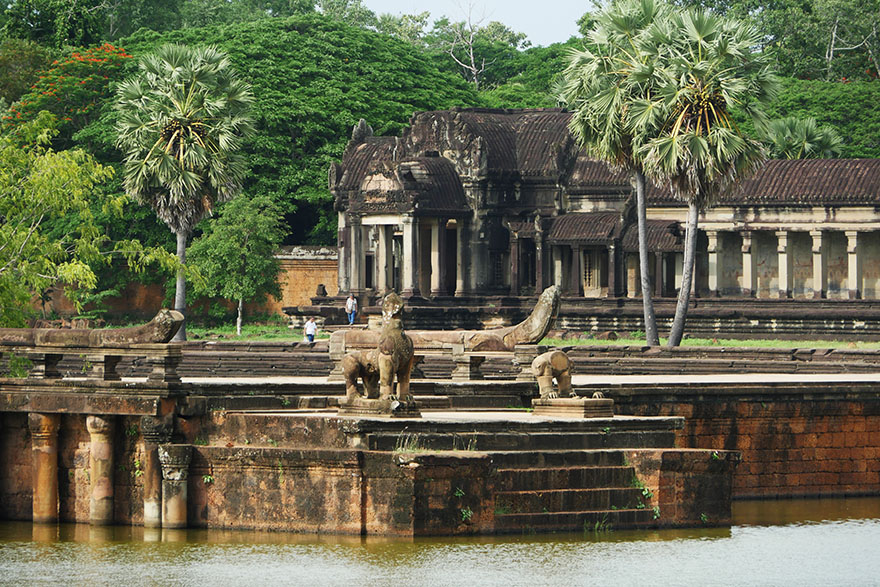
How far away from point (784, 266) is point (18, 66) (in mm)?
30350

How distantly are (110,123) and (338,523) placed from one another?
40923 millimetres

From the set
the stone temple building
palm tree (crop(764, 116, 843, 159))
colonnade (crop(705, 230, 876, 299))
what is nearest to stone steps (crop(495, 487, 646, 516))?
the stone temple building

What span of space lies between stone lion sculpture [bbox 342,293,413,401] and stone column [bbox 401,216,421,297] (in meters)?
30.2

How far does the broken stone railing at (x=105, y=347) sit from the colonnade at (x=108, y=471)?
2.26 ft

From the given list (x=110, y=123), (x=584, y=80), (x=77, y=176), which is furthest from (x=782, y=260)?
(x=77, y=176)

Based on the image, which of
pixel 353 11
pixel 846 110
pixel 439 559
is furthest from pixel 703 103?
pixel 353 11

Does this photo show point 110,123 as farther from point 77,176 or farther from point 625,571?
point 625,571

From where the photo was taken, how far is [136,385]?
83.1ft

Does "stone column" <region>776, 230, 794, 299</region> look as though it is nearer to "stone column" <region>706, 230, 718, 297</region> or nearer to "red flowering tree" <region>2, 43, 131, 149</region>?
"stone column" <region>706, 230, 718, 297</region>

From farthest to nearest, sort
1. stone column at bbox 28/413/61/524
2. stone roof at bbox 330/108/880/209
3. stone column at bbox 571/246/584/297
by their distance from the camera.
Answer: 1. stone column at bbox 571/246/584/297
2. stone roof at bbox 330/108/880/209
3. stone column at bbox 28/413/61/524

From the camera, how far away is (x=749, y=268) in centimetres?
5525

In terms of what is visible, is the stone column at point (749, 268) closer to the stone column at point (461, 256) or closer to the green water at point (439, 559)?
the stone column at point (461, 256)

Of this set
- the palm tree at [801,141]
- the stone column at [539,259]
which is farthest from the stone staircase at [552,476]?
the palm tree at [801,141]

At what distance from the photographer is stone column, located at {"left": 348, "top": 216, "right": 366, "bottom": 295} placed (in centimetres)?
5656
